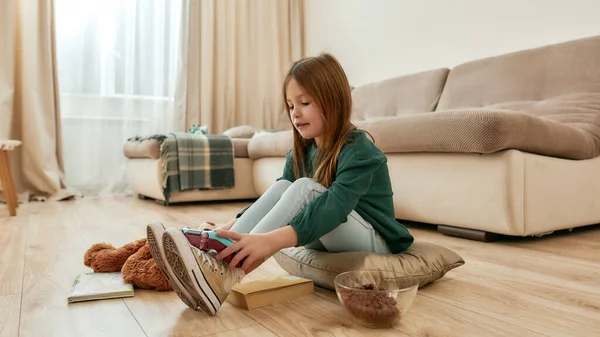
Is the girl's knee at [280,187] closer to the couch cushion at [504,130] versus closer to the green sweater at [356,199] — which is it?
the green sweater at [356,199]

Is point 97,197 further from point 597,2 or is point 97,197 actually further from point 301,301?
point 597,2

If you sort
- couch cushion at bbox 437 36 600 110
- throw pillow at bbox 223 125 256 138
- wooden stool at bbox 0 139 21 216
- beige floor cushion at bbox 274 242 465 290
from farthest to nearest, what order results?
throw pillow at bbox 223 125 256 138, wooden stool at bbox 0 139 21 216, couch cushion at bbox 437 36 600 110, beige floor cushion at bbox 274 242 465 290

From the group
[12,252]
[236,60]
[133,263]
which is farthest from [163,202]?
[133,263]

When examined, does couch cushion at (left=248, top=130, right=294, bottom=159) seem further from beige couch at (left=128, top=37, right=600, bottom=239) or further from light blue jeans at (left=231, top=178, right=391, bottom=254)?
light blue jeans at (left=231, top=178, right=391, bottom=254)

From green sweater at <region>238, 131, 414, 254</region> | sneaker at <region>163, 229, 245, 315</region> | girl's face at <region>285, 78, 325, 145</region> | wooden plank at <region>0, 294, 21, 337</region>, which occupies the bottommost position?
wooden plank at <region>0, 294, 21, 337</region>

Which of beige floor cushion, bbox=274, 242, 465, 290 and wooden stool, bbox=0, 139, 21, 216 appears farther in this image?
wooden stool, bbox=0, 139, 21, 216

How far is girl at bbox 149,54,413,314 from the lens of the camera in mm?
893

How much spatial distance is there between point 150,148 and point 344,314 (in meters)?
2.29

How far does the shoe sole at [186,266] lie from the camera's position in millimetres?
852

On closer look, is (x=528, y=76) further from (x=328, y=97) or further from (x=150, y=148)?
(x=150, y=148)

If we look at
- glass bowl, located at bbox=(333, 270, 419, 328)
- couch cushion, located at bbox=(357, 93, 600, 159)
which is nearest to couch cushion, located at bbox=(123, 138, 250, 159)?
couch cushion, located at bbox=(357, 93, 600, 159)

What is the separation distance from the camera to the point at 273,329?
2.78 feet

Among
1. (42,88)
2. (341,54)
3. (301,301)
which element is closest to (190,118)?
(42,88)

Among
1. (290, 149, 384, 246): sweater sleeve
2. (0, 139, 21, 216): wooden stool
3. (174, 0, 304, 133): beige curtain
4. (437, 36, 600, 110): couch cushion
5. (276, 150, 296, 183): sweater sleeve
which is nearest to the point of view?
(290, 149, 384, 246): sweater sleeve
